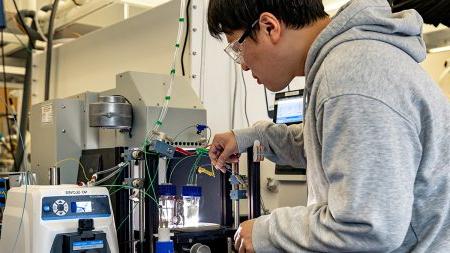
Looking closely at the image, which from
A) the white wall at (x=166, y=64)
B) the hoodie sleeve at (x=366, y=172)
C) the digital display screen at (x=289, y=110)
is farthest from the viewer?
the white wall at (x=166, y=64)

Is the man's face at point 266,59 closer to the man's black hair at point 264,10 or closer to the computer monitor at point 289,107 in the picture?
the man's black hair at point 264,10

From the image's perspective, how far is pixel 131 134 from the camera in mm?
1649

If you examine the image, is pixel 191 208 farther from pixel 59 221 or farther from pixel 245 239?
pixel 245 239

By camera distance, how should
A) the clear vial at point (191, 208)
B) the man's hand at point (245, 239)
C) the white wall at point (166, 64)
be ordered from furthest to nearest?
the white wall at point (166, 64), the clear vial at point (191, 208), the man's hand at point (245, 239)

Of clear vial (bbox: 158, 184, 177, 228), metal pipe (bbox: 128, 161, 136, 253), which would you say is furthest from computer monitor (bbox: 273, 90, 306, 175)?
metal pipe (bbox: 128, 161, 136, 253)

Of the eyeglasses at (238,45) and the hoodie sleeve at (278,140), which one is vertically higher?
the eyeglasses at (238,45)

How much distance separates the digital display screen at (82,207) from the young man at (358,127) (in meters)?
0.59

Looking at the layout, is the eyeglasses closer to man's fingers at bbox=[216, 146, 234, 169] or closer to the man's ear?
the man's ear

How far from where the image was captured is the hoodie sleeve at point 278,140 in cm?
125

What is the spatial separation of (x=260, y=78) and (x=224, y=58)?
1199 millimetres

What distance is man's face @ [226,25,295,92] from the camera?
3.13ft

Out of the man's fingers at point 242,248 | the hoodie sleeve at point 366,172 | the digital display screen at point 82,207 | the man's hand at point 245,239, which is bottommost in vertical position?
the man's fingers at point 242,248

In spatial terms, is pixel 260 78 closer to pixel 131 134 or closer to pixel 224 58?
pixel 131 134

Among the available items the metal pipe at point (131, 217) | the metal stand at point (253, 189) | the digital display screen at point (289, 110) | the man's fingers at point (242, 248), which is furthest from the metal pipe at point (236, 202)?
the digital display screen at point (289, 110)
